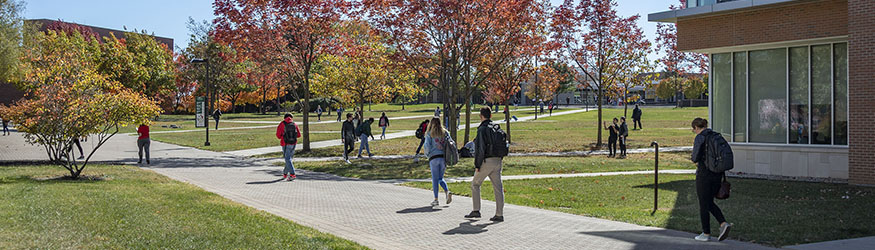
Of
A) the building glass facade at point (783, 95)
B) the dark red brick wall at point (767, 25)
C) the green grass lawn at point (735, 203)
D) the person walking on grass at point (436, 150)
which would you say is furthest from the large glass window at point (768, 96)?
the person walking on grass at point (436, 150)

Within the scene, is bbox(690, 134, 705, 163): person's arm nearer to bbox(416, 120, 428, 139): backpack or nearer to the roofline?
the roofline

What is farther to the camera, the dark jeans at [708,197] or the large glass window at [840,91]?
the large glass window at [840,91]

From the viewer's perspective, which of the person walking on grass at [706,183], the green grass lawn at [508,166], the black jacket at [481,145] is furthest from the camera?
the green grass lawn at [508,166]

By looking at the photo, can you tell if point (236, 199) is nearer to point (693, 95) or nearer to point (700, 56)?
point (700, 56)

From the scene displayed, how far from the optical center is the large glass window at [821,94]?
51.2 ft

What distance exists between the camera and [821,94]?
15.8 meters

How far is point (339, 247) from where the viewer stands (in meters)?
6.88

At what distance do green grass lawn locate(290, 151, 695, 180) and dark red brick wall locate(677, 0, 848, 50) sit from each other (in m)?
4.05

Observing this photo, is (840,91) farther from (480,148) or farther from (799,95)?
(480,148)

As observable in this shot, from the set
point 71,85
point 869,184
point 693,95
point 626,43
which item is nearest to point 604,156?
point 626,43

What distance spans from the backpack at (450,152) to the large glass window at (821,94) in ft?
33.4

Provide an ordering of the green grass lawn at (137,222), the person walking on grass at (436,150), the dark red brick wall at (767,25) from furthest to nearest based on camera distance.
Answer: the dark red brick wall at (767,25), the person walking on grass at (436,150), the green grass lawn at (137,222)

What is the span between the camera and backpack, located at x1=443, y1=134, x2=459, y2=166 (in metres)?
10.4

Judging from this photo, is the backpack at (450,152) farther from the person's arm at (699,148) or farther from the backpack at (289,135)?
the backpack at (289,135)
